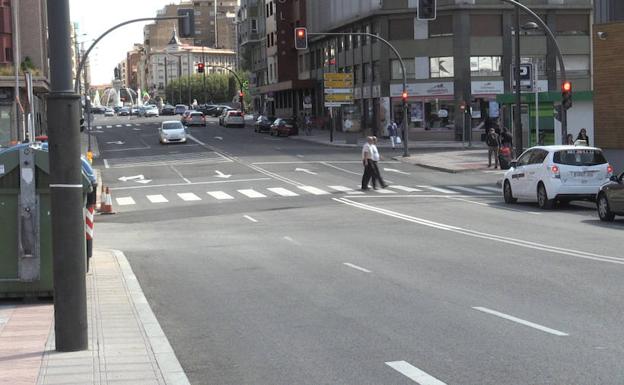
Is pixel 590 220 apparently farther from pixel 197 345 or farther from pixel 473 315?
pixel 197 345

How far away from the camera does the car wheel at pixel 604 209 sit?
21266 millimetres

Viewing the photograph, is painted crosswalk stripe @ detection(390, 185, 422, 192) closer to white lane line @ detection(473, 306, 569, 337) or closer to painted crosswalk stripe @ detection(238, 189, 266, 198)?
painted crosswalk stripe @ detection(238, 189, 266, 198)

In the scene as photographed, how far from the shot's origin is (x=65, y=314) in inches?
320

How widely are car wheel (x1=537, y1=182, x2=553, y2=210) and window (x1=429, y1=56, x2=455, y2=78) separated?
137 ft

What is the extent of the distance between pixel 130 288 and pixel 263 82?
105m

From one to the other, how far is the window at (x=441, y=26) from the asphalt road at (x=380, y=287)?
38491 mm

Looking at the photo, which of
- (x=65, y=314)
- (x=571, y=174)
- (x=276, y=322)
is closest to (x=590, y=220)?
(x=571, y=174)

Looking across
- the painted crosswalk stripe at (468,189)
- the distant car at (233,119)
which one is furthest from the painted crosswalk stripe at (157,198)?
the distant car at (233,119)

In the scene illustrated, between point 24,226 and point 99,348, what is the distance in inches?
141

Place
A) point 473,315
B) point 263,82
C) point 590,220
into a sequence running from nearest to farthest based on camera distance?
point 473,315 → point 590,220 → point 263,82

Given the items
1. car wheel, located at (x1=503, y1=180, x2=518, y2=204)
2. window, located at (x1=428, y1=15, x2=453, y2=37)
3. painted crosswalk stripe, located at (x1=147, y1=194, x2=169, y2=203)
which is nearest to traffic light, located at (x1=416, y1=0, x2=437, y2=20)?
car wheel, located at (x1=503, y1=180, x2=518, y2=204)

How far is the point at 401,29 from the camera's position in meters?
68.3

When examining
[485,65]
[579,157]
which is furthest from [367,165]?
[485,65]

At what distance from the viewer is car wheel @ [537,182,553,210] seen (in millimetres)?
25414
